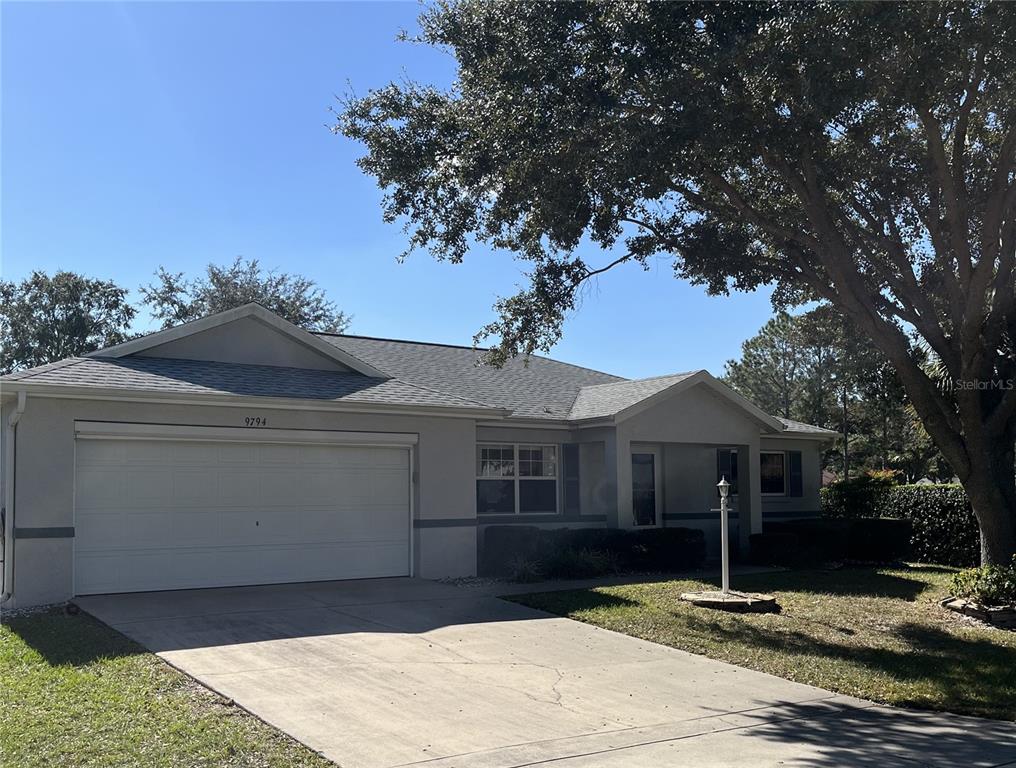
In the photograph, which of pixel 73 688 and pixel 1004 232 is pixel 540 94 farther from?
pixel 73 688

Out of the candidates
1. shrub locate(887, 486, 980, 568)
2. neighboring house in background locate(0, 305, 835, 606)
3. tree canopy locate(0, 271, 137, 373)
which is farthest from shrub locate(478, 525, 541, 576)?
tree canopy locate(0, 271, 137, 373)

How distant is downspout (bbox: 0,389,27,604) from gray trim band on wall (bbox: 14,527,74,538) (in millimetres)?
142

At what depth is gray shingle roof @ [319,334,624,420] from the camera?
1989cm

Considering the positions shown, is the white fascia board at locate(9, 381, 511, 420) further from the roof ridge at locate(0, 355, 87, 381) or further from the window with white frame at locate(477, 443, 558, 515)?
A: the window with white frame at locate(477, 443, 558, 515)

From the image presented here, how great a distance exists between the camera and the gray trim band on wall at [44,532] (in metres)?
12.8

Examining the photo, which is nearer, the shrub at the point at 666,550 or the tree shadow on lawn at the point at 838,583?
the tree shadow on lawn at the point at 838,583

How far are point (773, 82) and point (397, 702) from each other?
26.8ft

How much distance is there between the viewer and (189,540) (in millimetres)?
14172

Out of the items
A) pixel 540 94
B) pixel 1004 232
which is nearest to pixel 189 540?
pixel 540 94

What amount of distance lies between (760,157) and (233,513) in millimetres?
9551

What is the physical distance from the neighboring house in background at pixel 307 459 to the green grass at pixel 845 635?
11.0 ft

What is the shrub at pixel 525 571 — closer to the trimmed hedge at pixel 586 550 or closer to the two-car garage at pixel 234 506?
the trimmed hedge at pixel 586 550

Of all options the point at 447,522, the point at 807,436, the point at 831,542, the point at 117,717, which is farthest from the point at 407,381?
the point at 117,717
